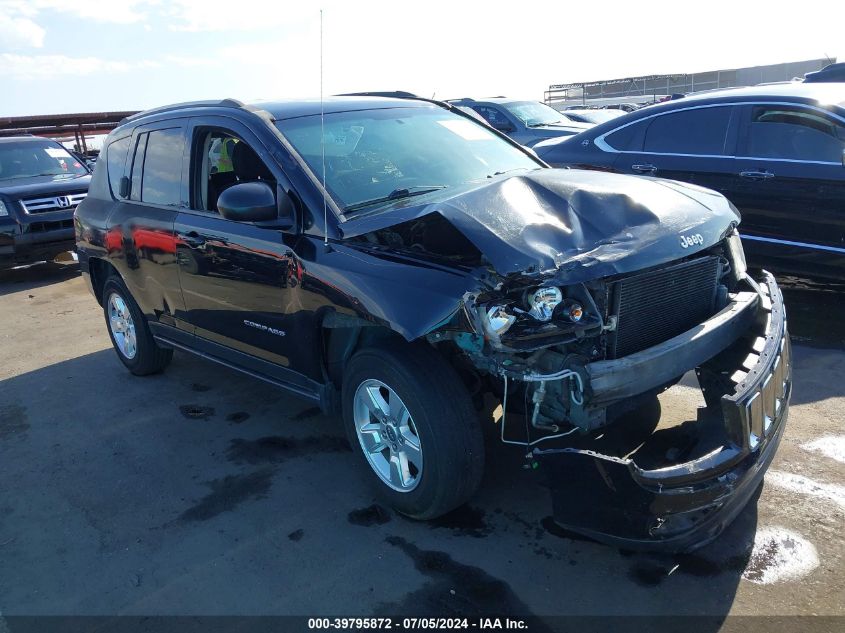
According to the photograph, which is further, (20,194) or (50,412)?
(20,194)

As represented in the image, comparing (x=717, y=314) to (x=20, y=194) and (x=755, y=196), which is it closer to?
(x=755, y=196)

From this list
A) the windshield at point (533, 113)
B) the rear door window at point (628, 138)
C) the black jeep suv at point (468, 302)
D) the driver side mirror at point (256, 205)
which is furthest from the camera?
the windshield at point (533, 113)

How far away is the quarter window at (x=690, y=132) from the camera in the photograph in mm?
6258

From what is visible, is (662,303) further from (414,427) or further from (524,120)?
(524,120)

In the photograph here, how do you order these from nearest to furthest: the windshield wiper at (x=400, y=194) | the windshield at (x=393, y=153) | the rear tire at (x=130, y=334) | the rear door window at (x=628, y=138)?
the windshield wiper at (x=400, y=194) < the windshield at (x=393, y=153) < the rear tire at (x=130, y=334) < the rear door window at (x=628, y=138)

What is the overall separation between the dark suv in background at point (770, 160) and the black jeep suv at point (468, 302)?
2.31m

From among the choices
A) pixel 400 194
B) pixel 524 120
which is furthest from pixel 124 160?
pixel 524 120

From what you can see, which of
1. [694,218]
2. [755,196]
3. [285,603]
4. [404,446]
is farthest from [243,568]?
[755,196]

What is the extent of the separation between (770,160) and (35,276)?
9.41 metres

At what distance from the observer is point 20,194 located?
945 cm

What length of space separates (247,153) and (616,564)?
3.04 metres

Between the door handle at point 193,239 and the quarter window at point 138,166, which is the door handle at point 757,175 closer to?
the door handle at point 193,239

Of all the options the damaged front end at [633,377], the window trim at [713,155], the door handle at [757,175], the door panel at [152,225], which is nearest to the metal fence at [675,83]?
the window trim at [713,155]

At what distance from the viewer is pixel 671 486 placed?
2625 millimetres
